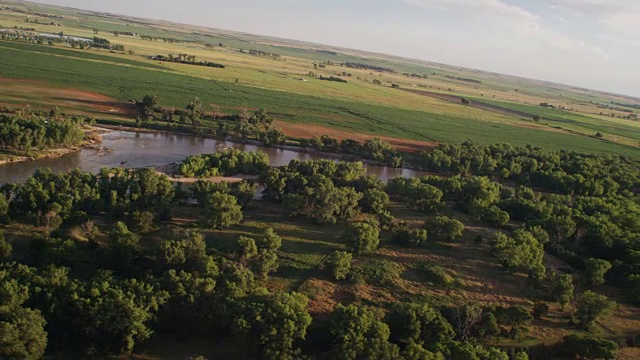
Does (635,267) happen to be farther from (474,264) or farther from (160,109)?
(160,109)

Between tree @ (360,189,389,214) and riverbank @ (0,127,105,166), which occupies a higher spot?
tree @ (360,189,389,214)

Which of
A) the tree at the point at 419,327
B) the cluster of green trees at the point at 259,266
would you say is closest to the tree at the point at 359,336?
the cluster of green trees at the point at 259,266

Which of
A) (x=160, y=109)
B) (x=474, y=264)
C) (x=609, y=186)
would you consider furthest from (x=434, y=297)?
(x=160, y=109)

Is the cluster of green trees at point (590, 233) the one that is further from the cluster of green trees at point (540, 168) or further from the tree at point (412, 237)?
the cluster of green trees at point (540, 168)

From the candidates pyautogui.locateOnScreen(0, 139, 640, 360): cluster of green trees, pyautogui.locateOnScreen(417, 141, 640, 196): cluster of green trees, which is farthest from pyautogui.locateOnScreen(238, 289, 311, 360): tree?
pyautogui.locateOnScreen(417, 141, 640, 196): cluster of green trees

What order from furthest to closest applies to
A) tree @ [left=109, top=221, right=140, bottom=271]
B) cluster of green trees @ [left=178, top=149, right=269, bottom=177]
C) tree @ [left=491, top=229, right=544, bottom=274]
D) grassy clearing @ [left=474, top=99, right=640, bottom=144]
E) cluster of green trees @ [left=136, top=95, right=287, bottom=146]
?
1. grassy clearing @ [left=474, top=99, right=640, bottom=144]
2. cluster of green trees @ [left=136, top=95, right=287, bottom=146]
3. cluster of green trees @ [left=178, top=149, right=269, bottom=177]
4. tree @ [left=491, top=229, right=544, bottom=274]
5. tree @ [left=109, top=221, right=140, bottom=271]

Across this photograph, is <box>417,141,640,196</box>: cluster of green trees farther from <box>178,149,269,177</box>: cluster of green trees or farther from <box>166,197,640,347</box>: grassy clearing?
<box>166,197,640,347</box>: grassy clearing
